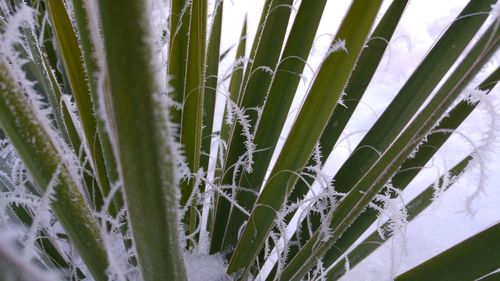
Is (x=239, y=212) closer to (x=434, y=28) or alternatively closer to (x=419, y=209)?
(x=419, y=209)

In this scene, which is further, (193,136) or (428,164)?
(428,164)

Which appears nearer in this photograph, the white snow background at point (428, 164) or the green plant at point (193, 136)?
the green plant at point (193, 136)

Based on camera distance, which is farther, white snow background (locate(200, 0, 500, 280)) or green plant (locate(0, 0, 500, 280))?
white snow background (locate(200, 0, 500, 280))

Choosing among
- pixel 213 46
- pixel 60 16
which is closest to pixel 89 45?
pixel 60 16

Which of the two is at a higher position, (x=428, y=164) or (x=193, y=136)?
(x=193, y=136)
